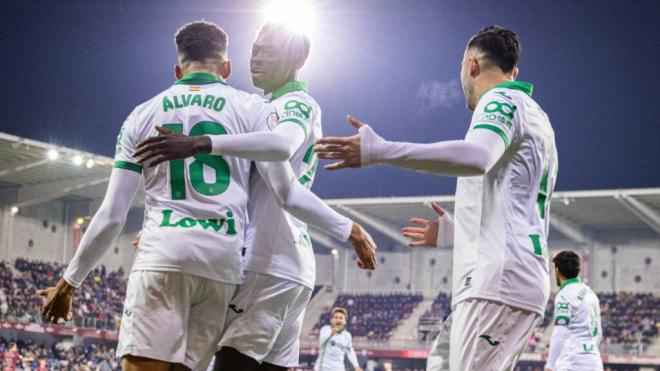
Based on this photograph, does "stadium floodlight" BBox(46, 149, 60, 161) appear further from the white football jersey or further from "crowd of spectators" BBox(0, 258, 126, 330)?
the white football jersey

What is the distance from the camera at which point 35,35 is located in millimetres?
53594

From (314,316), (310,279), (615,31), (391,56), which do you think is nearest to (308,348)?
(314,316)

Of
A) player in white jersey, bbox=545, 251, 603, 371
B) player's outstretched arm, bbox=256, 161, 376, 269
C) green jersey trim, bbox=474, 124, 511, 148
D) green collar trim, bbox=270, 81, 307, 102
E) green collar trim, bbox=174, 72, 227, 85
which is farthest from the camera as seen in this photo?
player in white jersey, bbox=545, 251, 603, 371

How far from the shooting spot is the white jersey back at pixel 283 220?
13.9ft

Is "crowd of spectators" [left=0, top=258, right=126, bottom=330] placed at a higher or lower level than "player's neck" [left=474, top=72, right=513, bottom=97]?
lower

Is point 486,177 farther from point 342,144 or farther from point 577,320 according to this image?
point 577,320

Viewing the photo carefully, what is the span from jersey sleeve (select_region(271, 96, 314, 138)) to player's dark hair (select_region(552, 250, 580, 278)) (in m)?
6.77

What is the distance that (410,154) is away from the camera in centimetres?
369

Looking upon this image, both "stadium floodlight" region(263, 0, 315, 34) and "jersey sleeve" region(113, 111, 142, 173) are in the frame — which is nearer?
"jersey sleeve" region(113, 111, 142, 173)

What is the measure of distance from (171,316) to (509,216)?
1595mm

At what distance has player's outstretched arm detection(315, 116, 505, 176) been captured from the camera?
368cm

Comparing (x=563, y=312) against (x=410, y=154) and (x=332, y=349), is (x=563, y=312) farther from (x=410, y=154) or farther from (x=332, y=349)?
(x=410, y=154)

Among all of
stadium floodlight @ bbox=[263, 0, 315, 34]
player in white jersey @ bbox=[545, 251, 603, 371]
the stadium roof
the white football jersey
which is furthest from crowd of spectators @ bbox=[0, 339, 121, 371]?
player in white jersey @ bbox=[545, 251, 603, 371]

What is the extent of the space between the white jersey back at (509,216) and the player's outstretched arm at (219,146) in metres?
0.87
